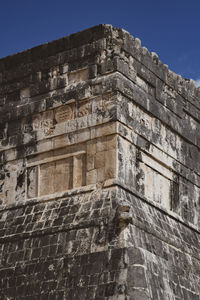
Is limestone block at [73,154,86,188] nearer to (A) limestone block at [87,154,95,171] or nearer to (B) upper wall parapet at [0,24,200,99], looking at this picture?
(A) limestone block at [87,154,95,171]

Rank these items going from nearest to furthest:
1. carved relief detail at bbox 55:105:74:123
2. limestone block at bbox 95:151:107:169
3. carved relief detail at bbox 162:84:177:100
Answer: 1. limestone block at bbox 95:151:107:169
2. carved relief detail at bbox 55:105:74:123
3. carved relief detail at bbox 162:84:177:100

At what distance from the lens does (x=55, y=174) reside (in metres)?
16.7

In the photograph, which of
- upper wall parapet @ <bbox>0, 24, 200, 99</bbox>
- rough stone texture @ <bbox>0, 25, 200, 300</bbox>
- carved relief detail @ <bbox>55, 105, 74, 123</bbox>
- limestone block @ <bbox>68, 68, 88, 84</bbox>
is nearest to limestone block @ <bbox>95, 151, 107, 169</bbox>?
rough stone texture @ <bbox>0, 25, 200, 300</bbox>

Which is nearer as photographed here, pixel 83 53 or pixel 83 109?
pixel 83 109

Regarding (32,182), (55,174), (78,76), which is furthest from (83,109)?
(32,182)

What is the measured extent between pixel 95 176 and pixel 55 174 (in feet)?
3.91

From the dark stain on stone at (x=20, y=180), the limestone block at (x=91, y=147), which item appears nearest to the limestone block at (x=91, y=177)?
the limestone block at (x=91, y=147)

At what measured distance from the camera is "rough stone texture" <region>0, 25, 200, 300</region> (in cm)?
1488

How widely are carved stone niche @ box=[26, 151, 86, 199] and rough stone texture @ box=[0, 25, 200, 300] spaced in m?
0.03

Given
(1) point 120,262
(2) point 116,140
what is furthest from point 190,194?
(1) point 120,262

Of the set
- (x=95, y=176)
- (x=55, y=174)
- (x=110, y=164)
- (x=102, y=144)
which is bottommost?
(x=95, y=176)

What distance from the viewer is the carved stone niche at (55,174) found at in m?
16.4

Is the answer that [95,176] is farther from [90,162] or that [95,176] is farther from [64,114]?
[64,114]

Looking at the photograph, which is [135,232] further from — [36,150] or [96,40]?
[96,40]
